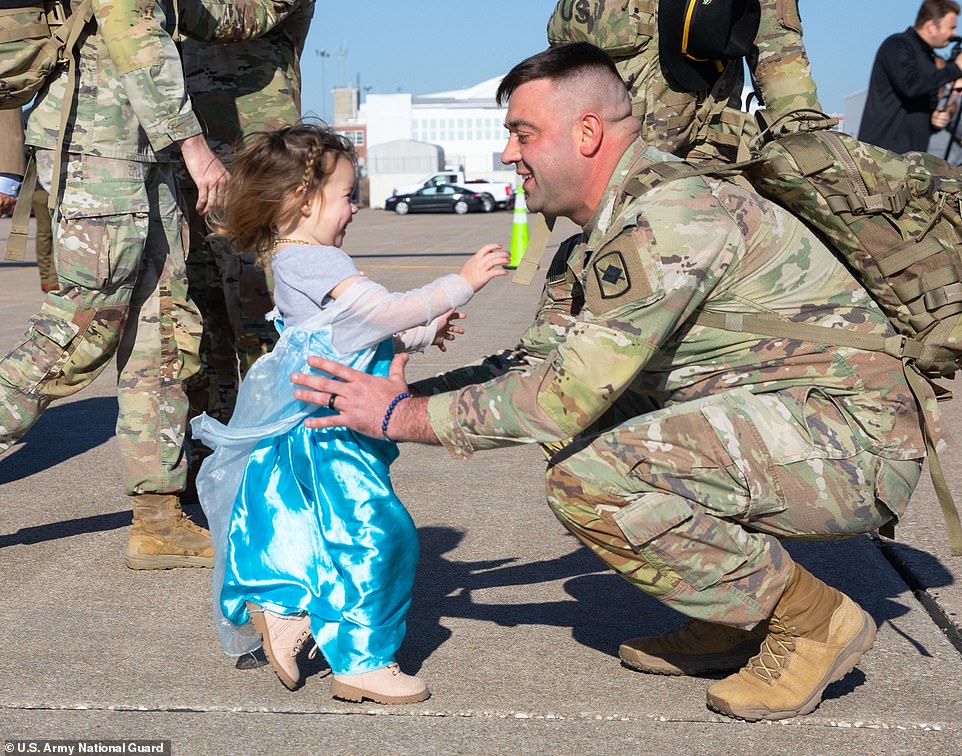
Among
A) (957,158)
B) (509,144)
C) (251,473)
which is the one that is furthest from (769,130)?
(957,158)

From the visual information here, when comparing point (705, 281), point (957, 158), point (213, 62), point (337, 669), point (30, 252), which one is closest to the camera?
point (705, 281)

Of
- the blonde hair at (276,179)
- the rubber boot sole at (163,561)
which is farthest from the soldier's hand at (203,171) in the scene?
the rubber boot sole at (163,561)

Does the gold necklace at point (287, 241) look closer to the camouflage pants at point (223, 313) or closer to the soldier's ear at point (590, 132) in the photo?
the soldier's ear at point (590, 132)

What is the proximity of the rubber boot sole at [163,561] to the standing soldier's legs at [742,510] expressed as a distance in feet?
5.02

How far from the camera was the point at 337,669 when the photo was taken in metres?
2.95

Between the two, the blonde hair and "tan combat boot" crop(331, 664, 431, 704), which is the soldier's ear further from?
"tan combat boot" crop(331, 664, 431, 704)

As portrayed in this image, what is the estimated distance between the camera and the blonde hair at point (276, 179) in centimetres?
315

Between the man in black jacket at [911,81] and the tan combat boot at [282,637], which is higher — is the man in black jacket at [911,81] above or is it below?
above

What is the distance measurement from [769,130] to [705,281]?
1.06 metres

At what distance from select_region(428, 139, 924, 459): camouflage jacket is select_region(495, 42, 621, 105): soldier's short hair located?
0.22m

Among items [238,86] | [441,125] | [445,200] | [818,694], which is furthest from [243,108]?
[441,125]

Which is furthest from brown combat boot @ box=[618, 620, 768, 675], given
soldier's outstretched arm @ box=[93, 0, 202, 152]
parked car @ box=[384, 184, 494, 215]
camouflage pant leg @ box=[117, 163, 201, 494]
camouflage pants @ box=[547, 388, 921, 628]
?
parked car @ box=[384, 184, 494, 215]

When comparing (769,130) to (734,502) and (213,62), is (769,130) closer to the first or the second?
(734,502)

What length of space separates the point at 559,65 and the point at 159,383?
1.81 metres
